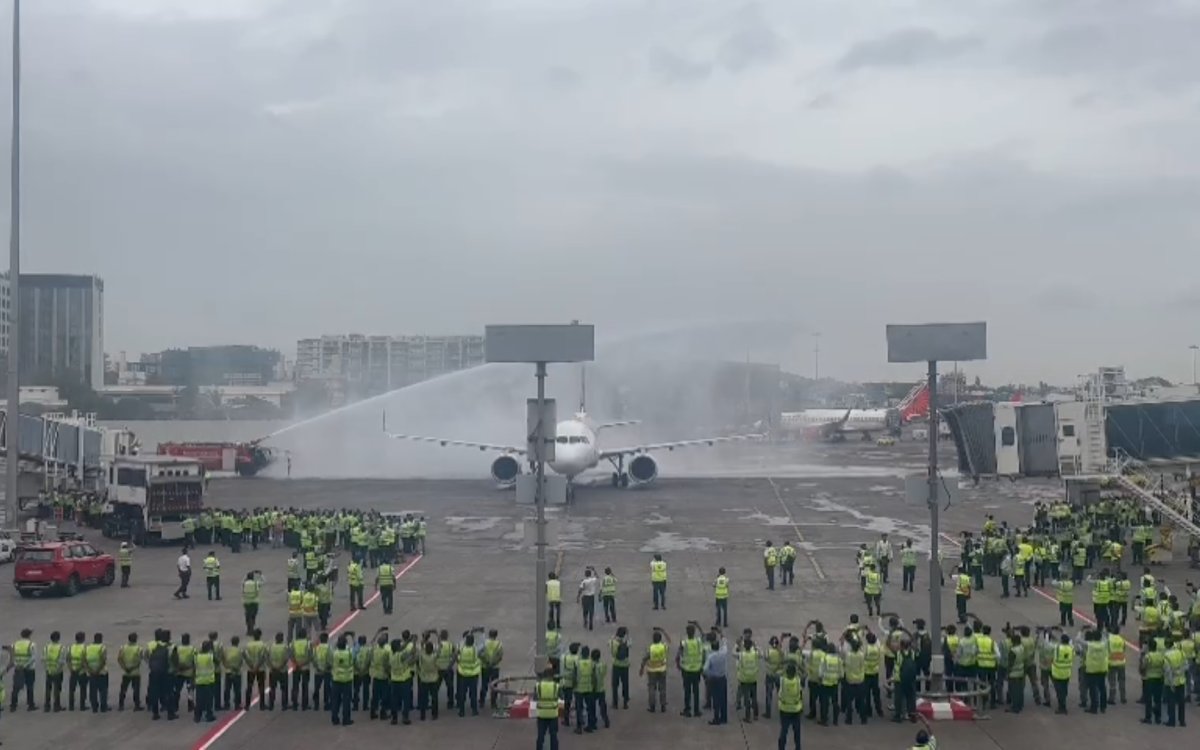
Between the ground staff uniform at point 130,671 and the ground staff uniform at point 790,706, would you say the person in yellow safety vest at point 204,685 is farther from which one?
the ground staff uniform at point 790,706

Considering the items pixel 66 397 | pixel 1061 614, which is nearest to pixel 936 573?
pixel 1061 614

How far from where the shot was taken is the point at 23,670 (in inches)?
758

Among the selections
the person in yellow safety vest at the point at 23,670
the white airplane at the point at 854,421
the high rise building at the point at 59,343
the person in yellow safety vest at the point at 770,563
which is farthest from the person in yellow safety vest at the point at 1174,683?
the high rise building at the point at 59,343

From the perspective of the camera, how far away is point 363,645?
1888cm

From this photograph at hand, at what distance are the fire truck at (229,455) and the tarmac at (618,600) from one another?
10732 mm

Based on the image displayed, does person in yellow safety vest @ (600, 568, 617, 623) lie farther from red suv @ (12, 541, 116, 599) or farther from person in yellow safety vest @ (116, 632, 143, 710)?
red suv @ (12, 541, 116, 599)

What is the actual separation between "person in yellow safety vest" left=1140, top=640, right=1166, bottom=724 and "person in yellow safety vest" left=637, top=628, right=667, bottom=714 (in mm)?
7844

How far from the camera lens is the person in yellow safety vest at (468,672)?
18.5m

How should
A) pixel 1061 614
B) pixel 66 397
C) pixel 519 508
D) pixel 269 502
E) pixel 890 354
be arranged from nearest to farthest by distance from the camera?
pixel 890 354 < pixel 1061 614 < pixel 519 508 < pixel 269 502 < pixel 66 397

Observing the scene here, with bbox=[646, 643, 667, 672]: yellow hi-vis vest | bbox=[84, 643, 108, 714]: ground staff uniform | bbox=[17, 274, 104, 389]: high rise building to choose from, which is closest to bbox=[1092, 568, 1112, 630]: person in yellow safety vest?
bbox=[646, 643, 667, 672]: yellow hi-vis vest

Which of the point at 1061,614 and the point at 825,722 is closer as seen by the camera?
the point at 825,722

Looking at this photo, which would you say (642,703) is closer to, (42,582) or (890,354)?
(890,354)

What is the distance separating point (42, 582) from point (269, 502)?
28513mm

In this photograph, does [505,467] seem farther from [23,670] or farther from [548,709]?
[548,709]
